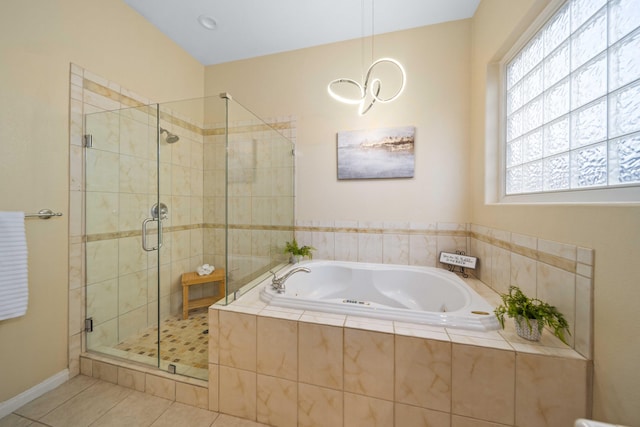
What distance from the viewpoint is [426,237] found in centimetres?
204

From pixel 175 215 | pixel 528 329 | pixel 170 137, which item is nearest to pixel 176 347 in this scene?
pixel 175 215

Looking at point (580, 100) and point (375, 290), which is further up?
point (580, 100)

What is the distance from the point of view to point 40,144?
1.33m

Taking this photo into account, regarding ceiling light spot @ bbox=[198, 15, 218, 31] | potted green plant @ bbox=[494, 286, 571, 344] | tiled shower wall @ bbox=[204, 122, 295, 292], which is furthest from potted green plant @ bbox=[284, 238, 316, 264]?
ceiling light spot @ bbox=[198, 15, 218, 31]

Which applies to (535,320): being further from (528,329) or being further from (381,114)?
(381,114)

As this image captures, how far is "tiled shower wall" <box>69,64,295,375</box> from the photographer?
1.54m

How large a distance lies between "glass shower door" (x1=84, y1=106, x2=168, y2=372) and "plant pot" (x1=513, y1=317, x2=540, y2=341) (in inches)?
83.3

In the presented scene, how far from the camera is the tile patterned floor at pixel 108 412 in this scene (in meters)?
1.16

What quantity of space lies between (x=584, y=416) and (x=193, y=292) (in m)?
2.73

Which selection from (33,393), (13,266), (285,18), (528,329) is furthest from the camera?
(285,18)

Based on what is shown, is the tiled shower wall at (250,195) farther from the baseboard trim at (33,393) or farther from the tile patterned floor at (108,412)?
the baseboard trim at (33,393)

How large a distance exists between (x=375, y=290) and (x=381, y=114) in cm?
167

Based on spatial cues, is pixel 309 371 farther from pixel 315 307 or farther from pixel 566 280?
pixel 566 280

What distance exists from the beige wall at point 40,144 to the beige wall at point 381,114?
4.05 feet
